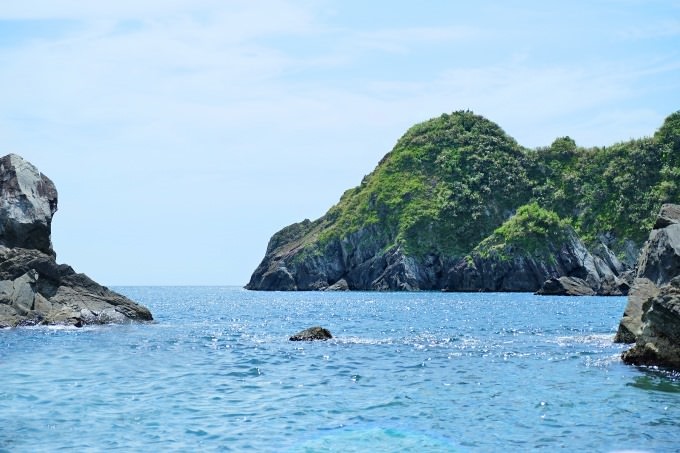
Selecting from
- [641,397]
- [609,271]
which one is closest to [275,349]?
[641,397]

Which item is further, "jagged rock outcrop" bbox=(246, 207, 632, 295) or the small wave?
"jagged rock outcrop" bbox=(246, 207, 632, 295)

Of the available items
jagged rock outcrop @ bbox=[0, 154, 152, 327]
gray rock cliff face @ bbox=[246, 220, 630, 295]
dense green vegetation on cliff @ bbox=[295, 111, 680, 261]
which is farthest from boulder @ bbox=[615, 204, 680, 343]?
dense green vegetation on cliff @ bbox=[295, 111, 680, 261]

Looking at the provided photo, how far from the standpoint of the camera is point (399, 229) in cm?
18762

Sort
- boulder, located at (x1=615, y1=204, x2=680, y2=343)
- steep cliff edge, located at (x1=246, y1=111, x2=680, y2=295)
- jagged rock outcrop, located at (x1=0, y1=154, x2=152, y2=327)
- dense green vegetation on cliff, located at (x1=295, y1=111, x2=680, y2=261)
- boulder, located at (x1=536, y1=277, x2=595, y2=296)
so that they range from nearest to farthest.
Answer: boulder, located at (x1=615, y1=204, x2=680, y2=343), jagged rock outcrop, located at (x1=0, y1=154, x2=152, y2=327), boulder, located at (x1=536, y1=277, x2=595, y2=296), steep cliff edge, located at (x1=246, y1=111, x2=680, y2=295), dense green vegetation on cliff, located at (x1=295, y1=111, x2=680, y2=261)

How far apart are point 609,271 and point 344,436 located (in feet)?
463

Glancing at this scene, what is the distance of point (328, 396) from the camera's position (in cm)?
2619

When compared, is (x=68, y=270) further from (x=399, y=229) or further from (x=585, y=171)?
(x=585, y=171)

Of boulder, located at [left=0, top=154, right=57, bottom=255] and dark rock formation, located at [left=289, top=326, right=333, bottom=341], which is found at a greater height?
boulder, located at [left=0, top=154, right=57, bottom=255]

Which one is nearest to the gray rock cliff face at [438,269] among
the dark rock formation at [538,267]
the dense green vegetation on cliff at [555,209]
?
the dark rock formation at [538,267]

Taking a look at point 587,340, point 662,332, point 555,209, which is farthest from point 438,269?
point 662,332

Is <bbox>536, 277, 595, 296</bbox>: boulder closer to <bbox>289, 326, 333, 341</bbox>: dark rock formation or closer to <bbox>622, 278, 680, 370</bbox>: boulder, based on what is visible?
<bbox>289, 326, 333, 341</bbox>: dark rock formation

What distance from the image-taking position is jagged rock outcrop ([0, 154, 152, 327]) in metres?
55.6

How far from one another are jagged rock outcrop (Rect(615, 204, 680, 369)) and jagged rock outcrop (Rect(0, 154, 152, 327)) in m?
39.5

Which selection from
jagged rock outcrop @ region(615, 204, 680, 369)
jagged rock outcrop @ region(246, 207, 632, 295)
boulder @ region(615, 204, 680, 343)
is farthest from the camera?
jagged rock outcrop @ region(246, 207, 632, 295)
